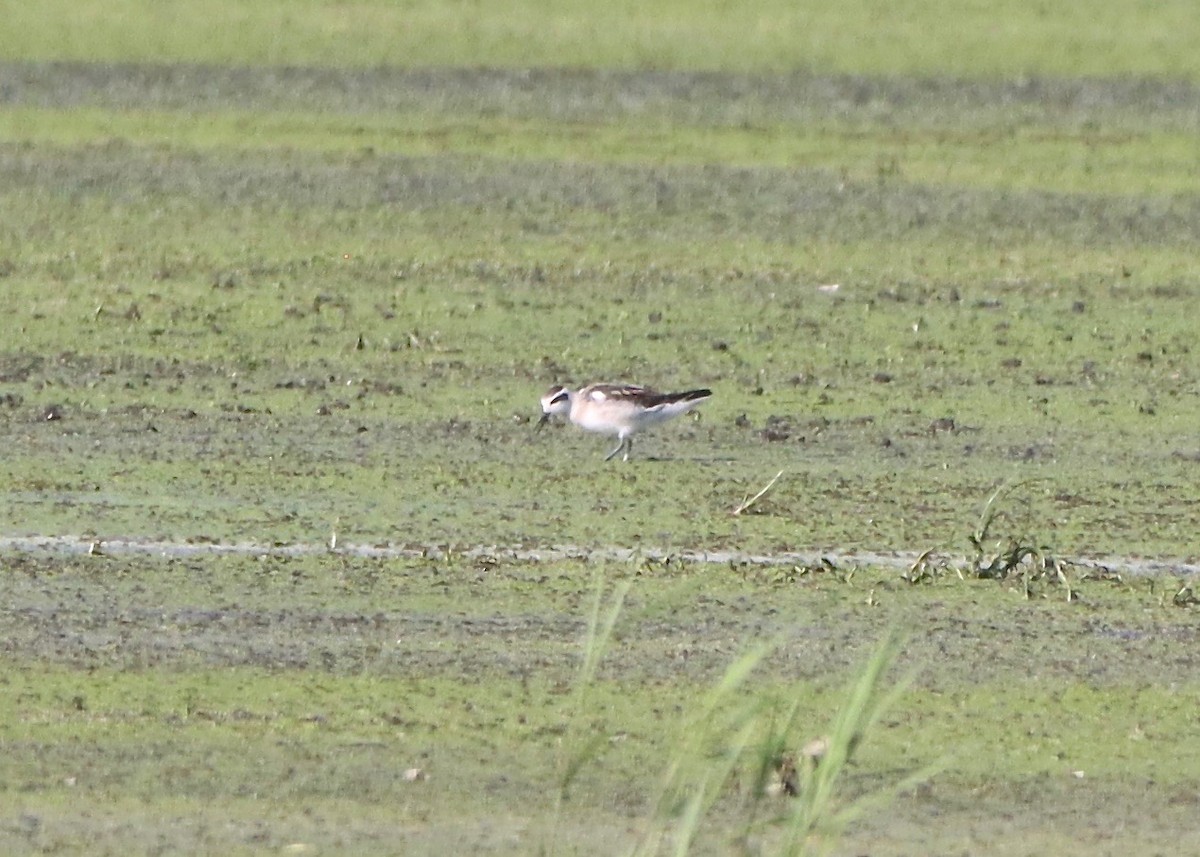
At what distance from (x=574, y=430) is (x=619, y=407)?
0.95 metres

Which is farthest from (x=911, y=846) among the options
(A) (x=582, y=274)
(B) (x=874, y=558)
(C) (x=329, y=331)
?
(A) (x=582, y=274)

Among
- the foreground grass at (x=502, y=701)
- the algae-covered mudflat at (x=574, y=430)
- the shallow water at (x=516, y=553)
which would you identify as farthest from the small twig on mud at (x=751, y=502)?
the foreground grass at (x=502, y=701)

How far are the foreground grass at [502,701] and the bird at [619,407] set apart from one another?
70.2 inches

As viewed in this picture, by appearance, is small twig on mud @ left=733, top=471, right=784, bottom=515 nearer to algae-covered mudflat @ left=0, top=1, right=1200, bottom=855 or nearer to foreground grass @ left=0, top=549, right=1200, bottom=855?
algae-covered mudflat @ left=0, top=1, right=1200, bottom=855

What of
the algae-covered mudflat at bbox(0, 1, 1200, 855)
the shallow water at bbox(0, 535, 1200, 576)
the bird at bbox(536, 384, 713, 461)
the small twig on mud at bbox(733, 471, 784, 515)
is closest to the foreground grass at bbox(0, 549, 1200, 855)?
the algae-covered mudflat at bbox(0, 1, 1200, 855)

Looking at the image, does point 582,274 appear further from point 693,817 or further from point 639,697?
point 693,817

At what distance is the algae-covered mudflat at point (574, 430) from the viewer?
6.75 meters

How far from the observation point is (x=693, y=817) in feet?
16.4

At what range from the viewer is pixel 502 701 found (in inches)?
286

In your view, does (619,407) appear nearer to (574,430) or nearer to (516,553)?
(574,430)

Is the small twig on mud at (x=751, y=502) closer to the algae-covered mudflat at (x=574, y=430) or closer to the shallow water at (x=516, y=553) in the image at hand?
the algae-covered mudflat at (x=574, y=430)

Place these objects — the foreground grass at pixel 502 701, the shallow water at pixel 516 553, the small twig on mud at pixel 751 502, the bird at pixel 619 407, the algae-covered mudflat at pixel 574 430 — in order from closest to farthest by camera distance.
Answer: the foreground grass at pixel 502 701
the algae-covered mudflat at pixel 574 430
the shallow water at pixel 516 553
the small twig on mud at pixel 751 502
the bird at pixel 619 407

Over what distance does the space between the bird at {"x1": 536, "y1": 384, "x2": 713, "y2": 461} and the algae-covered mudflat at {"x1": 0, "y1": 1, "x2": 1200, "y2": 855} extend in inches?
7.0

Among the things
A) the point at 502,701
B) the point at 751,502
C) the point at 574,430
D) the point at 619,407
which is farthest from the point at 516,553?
the point at 574,430
